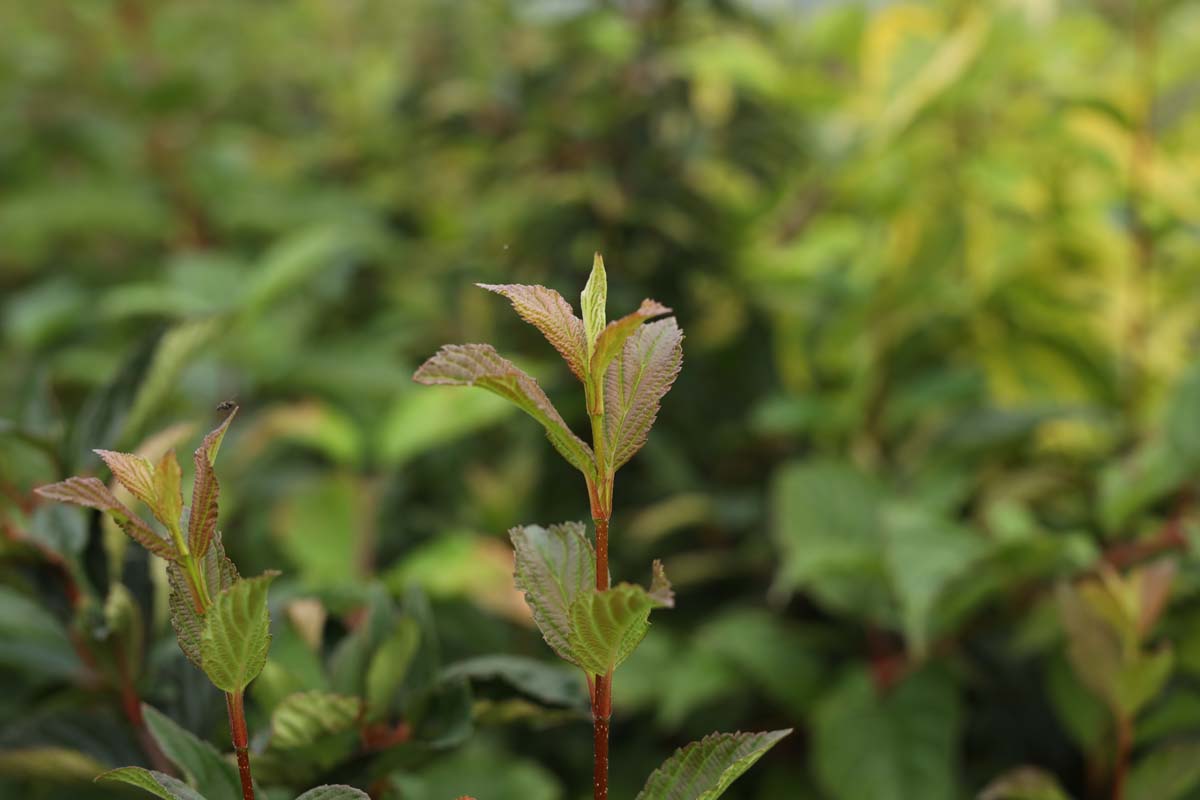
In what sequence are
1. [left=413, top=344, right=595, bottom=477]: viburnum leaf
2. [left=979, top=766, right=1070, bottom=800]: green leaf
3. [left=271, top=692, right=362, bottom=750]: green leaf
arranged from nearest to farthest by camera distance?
[left=413, top=344, right=595, bottom=477]: viburnum leaf → [left=271, top=692, right=362, bottom=750]: green leaf → [left=979, top=766, right=1070, bottom=800]: green leaf

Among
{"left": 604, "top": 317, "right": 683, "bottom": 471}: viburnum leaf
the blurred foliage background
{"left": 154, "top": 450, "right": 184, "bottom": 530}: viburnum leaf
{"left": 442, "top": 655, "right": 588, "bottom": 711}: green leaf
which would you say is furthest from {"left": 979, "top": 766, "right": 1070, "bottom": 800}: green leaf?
{"left": 154, "top": 450, "right": 184, "bottom": 530}: viburnum leaf

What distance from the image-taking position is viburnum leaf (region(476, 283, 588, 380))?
0.35 meters

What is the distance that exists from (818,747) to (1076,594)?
279mm

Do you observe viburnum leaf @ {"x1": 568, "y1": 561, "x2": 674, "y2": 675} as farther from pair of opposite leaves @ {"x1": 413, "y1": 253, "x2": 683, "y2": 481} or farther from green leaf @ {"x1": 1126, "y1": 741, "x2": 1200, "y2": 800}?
green leaf @ {"x1": 1126, "y1": 741, "x2": 1200, "y2": 800}

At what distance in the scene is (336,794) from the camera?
36cm

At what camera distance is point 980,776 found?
2.95ft

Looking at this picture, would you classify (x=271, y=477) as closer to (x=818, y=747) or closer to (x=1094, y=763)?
(x=818, y=747)

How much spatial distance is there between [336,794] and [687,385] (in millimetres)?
901

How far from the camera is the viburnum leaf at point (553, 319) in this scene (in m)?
0.35

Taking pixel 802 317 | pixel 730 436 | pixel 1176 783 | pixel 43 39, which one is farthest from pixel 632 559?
pixel 43 39

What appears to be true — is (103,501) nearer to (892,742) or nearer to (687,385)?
(892,742)

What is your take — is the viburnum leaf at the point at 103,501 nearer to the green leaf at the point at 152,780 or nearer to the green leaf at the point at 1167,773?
the green leaf at the point at 152,780

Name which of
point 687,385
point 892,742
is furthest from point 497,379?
point 687,385

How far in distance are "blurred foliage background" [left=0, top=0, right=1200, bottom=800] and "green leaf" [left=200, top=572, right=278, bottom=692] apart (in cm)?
11
